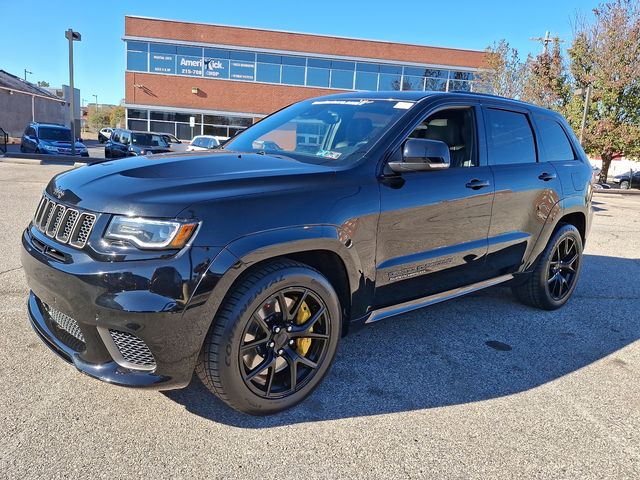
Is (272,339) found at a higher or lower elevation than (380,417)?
higher

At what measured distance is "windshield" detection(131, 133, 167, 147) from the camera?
19.9m

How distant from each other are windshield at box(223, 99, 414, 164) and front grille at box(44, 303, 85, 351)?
168 centimetres

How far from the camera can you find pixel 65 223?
103 inches

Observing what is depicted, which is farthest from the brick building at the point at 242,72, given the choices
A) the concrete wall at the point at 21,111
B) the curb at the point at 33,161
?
the curb at the point at 33,161

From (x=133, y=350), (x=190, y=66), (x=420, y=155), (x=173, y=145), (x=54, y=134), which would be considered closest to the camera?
(x=133, y=350)

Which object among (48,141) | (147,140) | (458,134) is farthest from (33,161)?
(458,134)

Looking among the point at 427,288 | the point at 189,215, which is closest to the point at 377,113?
the point at 427,288

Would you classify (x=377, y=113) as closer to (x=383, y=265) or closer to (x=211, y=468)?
(x=383, y=265)

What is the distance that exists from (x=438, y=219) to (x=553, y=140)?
2060mm

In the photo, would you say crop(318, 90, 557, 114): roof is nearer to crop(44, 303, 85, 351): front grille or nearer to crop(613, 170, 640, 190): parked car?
crop(44, 303, 85, 351): front grille

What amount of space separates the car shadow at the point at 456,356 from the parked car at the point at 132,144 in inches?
654

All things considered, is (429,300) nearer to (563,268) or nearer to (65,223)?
(563,268)

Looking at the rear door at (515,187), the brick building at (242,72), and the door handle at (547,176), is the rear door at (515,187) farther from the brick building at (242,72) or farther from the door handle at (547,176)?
the brick building at (242,72)

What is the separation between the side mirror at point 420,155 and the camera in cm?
309
